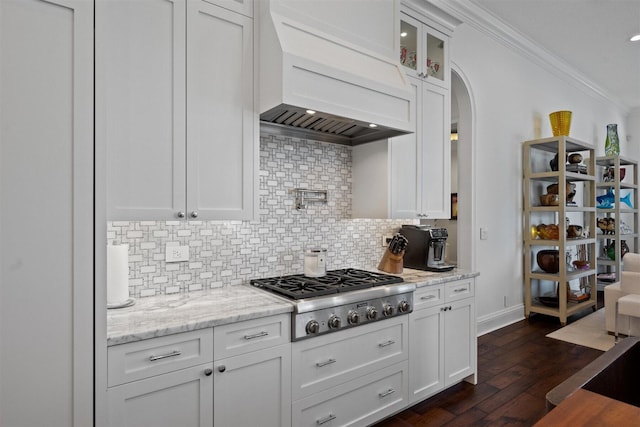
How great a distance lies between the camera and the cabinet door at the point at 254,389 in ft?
5.58

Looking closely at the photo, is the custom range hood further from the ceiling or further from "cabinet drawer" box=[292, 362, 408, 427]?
the ceiling

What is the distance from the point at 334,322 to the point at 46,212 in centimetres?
137

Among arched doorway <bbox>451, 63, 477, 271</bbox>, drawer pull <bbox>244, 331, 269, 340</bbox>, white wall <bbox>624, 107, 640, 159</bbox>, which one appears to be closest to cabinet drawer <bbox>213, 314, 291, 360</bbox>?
drawer pull <bbox>244, 331, 269, 340</bbox>

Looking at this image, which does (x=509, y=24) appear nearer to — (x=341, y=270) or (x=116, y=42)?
(x=341, y=270)

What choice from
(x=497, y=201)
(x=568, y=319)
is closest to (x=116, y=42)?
(x=497, y=201)

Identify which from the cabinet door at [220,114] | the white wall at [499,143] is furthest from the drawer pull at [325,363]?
the white wall at [499,143]

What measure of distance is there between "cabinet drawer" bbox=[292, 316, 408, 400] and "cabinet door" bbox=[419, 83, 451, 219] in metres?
1.02

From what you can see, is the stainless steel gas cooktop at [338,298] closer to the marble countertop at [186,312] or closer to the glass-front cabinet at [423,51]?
the marble countertop at [186,312]

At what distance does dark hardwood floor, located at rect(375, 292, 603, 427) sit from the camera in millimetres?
2471

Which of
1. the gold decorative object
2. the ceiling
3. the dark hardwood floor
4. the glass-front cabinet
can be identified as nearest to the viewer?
the dark hardwood floor

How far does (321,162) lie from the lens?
2.81 meters

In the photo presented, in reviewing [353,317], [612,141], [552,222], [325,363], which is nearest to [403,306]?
[353,317]

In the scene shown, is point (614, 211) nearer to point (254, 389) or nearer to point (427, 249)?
point (427, 249)

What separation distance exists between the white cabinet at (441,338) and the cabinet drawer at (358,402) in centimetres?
14
